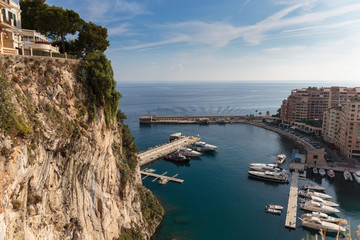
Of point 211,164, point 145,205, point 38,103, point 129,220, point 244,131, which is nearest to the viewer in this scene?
point 38,103

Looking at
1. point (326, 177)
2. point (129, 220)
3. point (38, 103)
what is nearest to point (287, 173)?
point (326, 177)

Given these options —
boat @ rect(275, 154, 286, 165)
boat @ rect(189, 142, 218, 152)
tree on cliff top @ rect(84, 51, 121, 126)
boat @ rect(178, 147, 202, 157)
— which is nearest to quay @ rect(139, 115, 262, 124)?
boat @ rect(189, 142, 218, 152)

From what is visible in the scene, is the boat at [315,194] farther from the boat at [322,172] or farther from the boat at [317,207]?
the boat at [322,172]

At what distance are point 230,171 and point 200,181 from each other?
817 centimetres

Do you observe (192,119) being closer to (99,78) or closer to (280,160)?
(280,160)

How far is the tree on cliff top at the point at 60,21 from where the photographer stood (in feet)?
91.5

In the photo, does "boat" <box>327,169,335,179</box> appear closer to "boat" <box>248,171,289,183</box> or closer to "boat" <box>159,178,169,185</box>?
"boat" <box>248,171,289,183</box>

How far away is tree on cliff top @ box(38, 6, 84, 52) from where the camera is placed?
27.9 m

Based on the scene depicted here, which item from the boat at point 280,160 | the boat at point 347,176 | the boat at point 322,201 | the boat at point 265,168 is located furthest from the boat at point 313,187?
the boat at point 280,160

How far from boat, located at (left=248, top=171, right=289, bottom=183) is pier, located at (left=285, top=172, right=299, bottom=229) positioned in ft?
5.12

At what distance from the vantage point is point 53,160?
56.9ft

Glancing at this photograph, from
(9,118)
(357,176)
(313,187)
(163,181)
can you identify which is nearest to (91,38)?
(9,118)

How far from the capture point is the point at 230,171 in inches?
2008

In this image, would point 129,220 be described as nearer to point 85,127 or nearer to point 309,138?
point 85,127
